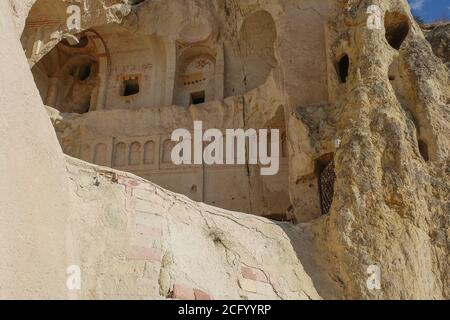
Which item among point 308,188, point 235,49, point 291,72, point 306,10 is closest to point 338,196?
point 308,188

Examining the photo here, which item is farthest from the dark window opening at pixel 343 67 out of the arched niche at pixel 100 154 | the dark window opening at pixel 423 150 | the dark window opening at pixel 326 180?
the arched niche at pixel 100 154

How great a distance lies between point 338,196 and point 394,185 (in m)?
0.74

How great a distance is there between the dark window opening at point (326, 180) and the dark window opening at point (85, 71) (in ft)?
28.9

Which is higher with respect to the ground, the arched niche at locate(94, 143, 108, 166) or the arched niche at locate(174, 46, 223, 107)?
the arched niche at locate(174, 46, 223, 107)

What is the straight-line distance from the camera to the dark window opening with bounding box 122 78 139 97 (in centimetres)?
1395

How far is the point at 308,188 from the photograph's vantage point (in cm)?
843

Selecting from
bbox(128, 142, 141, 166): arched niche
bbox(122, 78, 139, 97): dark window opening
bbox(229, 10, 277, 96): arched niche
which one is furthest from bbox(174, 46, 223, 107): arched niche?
bbox(128, 142, 141, 166): arched niche

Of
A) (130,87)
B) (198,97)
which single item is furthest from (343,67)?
(130,87)

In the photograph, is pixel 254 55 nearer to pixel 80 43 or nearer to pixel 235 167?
pixel 235 167

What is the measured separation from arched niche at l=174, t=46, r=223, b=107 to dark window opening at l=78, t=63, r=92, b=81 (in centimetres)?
307

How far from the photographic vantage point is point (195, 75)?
13656mm

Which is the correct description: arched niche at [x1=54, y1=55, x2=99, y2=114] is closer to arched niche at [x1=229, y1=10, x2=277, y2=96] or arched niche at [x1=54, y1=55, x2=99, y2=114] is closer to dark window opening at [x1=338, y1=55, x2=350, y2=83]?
arched niche at [x1=229, y1=10, x2=277, y2=96]

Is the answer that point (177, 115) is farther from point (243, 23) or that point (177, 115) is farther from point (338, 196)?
point (338, 196)

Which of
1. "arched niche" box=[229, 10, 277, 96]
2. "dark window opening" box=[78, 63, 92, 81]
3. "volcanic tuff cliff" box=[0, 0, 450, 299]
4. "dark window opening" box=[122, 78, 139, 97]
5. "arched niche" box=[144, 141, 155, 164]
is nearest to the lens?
"volcanic tuff cliff" box=[0, 0, 450, 299]
